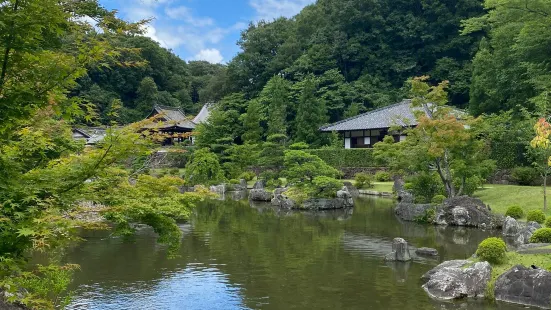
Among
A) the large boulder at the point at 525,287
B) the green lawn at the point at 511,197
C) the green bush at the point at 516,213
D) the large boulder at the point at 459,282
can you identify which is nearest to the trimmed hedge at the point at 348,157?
the green lawn at the point at 511,197

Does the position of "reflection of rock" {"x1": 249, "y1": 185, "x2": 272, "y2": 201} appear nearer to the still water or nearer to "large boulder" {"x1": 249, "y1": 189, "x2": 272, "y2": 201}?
"large boulder" {"x1": 249, "y1": 189, "x2": 272, "y2": 201}

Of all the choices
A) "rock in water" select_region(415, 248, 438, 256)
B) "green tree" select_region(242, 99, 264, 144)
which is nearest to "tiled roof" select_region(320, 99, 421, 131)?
"green tree" select_region(242, 99, 264, 144)

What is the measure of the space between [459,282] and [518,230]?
25.6ft

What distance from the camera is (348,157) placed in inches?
1588

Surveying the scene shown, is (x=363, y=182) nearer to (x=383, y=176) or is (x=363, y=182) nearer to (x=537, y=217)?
(x=383, y=176)

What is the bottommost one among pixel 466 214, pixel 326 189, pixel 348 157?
pixel 466 214

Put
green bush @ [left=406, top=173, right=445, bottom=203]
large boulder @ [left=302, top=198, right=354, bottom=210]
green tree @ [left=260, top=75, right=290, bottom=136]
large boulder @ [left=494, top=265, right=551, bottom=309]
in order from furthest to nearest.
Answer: green tree @ [left=260, top=75, right=290, bottom=136] < large boulder @ [left=302, top=198, right=354, bottom=210] < green bush @ [left=406, top=173, right=445, bottom=203] < large boulder @ [left=494, top=265, right=551, bottom=309]

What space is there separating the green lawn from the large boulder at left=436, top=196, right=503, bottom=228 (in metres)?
1.86

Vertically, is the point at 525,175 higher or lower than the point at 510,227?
higher


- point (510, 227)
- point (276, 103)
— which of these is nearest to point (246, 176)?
point (276, 103)

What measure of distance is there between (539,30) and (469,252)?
62.8ft

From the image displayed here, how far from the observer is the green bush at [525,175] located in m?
25.3

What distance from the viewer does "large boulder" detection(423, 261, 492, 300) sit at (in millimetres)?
10312

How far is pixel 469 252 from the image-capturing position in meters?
14.6
